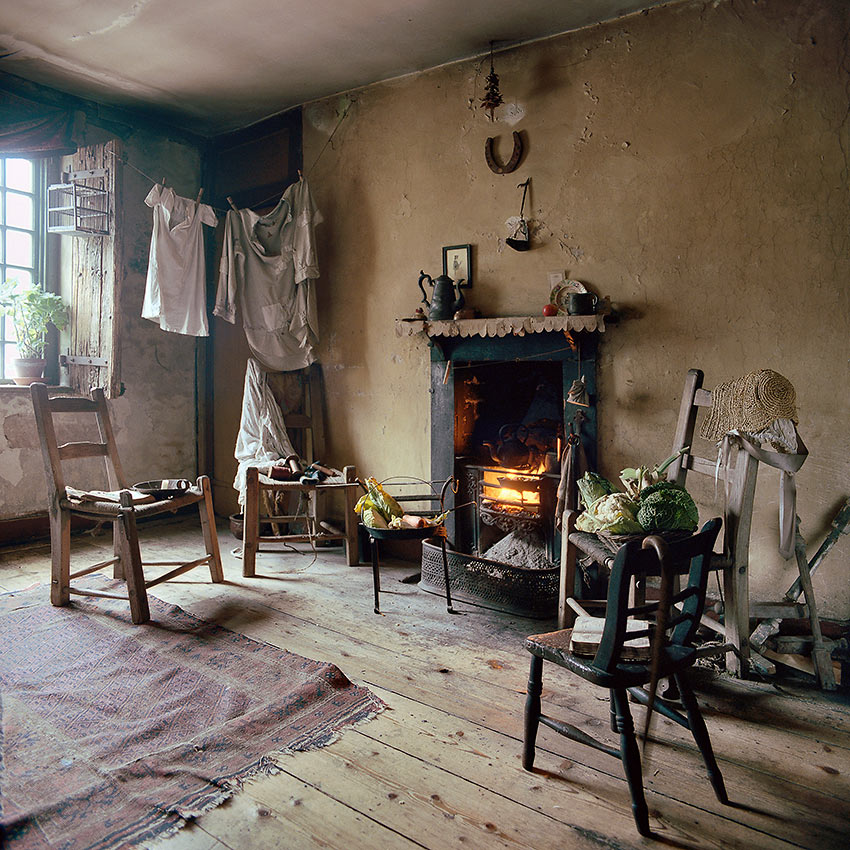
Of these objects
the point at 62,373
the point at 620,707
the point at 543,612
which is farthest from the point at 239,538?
the point at 620,707

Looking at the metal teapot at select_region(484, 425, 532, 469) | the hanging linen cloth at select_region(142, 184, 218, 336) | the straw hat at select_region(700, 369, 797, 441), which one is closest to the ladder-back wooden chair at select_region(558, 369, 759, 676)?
the straw hat at select_region(700, 369, 797, 441)

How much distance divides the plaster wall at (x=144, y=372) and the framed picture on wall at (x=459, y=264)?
8.38 ft

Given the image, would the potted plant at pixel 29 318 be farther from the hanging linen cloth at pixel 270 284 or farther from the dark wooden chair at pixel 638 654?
the dark wooden chair at pixel 638 654

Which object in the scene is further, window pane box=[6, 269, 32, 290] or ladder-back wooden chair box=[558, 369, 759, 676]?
window pane box=[6, 269, 32, 290]

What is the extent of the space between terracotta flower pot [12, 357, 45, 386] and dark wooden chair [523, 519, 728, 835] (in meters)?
4.33

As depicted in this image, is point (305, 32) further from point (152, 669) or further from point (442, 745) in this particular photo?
point (442, 745)

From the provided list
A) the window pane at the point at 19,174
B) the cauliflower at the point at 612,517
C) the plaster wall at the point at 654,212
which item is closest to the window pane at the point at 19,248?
the window pane at the point at 19,174

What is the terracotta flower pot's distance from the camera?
15.2ft

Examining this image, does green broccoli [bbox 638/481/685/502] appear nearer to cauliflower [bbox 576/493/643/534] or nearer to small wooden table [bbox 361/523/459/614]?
cauliflower [bbox 576/493/643/534]

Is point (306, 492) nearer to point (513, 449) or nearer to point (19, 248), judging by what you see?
point (513, 449)

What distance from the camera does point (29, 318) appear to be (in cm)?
462

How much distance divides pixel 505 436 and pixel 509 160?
1.70 m

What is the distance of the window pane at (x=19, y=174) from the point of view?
4738mm

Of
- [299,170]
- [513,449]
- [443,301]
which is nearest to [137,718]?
[513,449]
